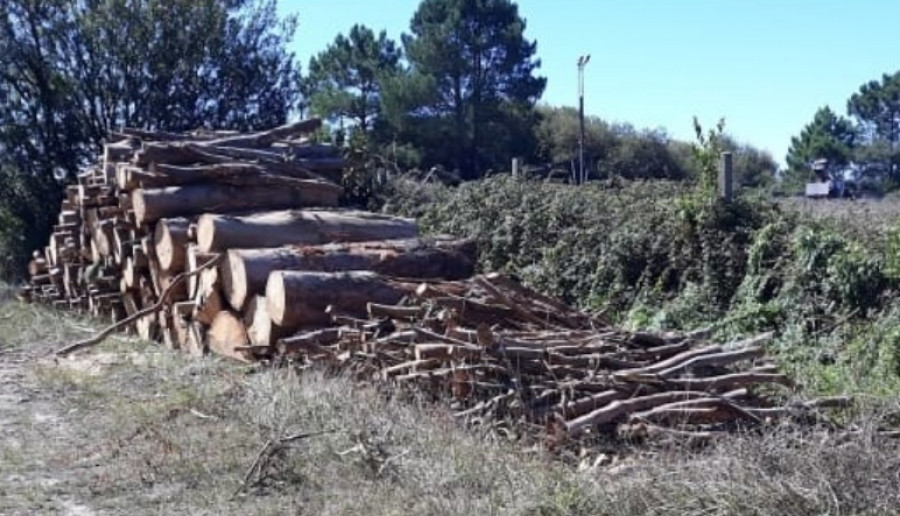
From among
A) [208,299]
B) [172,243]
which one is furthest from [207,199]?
[208,299]

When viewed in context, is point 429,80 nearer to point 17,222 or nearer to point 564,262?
point 17,222

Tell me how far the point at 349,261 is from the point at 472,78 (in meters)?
23.9

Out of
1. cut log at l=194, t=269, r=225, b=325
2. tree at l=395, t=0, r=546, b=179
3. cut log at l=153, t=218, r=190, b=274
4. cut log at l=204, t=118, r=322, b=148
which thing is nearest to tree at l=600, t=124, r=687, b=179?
tree at l=395, t=0, r=546, b=179

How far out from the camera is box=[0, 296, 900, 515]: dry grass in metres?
4.75

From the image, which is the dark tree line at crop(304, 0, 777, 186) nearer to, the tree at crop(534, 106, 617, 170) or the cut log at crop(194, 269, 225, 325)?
the tree at crop(534, 106, 617, 170)

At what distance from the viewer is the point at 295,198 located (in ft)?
38.8

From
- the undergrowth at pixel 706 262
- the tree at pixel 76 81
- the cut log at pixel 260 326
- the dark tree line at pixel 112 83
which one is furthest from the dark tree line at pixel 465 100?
the cut log at pixel 260 326

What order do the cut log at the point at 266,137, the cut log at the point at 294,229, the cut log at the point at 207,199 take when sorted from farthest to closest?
the cut log at the point at 266,137 < the cut log at the point at 207,199 < the cut log at the point at 294,229

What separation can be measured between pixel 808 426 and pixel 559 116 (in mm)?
29124

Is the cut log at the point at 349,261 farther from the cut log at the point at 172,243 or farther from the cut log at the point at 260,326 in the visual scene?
the cut log at the point at 172,243

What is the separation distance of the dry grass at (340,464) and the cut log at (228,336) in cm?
79

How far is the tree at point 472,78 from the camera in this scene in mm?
31750

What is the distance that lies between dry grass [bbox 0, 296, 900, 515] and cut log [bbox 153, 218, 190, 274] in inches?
88.7

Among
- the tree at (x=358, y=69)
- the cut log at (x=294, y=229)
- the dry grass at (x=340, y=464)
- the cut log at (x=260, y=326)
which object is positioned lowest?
the dry grass at (x=340, y=464)
